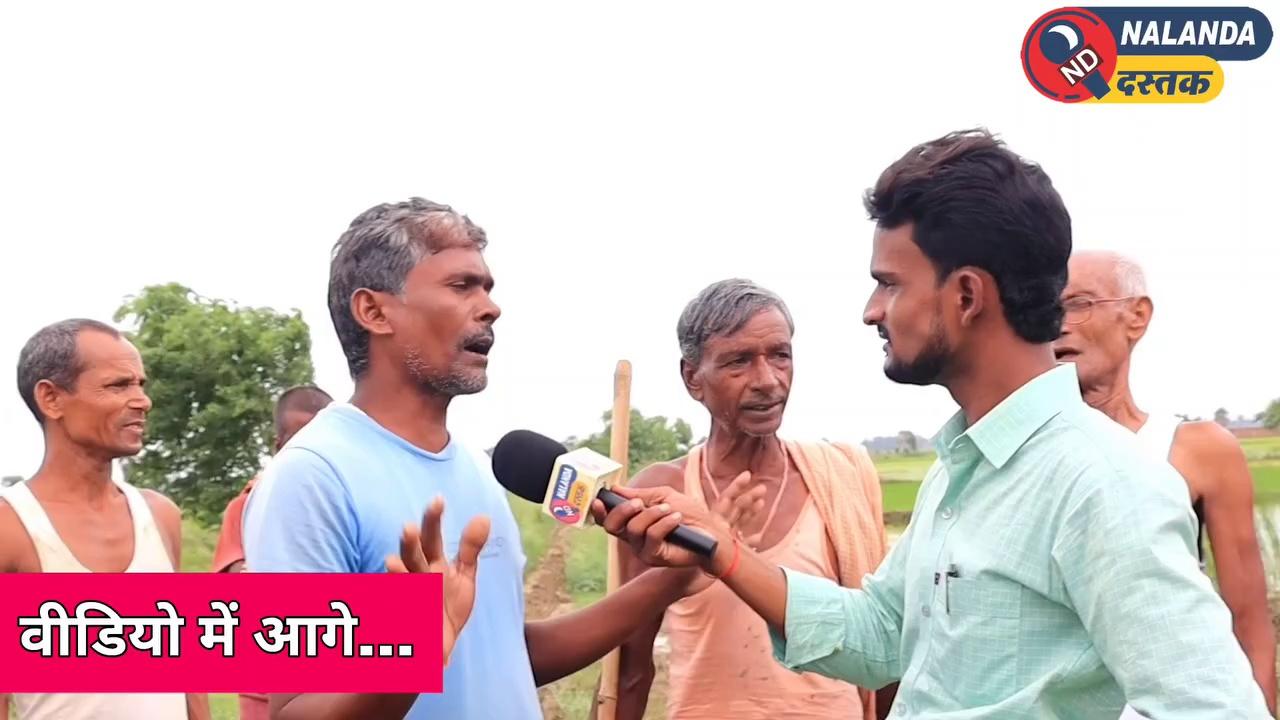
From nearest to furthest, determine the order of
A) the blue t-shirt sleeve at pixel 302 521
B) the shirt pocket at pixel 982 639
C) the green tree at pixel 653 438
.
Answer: the shirt pocket at pixel 982 639 → the blue t-shirt sleeve at pixel 302 521 → the green tree at pixel 653 438

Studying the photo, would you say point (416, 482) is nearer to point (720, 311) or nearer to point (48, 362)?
point (720, 311)

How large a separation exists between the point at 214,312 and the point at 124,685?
18444 mm

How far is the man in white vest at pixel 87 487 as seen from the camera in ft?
16.9

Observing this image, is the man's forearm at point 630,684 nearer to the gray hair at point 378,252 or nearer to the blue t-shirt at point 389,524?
the blue t-shirt at point 389,524

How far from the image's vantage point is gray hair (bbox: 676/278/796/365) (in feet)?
15.8

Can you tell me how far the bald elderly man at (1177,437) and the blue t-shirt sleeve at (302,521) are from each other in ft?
8.81

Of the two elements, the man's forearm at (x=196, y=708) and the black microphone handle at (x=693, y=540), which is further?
the man's forearm at (x=196, y=708)

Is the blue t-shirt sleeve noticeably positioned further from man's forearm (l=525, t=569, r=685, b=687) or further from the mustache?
man's forearm (l=525, t=569, r=685, b=687)

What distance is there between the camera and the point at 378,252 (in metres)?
3.77

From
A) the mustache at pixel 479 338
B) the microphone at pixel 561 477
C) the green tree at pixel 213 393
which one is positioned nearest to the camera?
the microphone at pixel 561 477

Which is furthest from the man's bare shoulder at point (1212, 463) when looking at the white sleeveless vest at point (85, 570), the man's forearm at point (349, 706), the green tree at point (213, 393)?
the green tree at point (213, 393)

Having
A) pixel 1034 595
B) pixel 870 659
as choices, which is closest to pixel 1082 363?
pixel 870 659

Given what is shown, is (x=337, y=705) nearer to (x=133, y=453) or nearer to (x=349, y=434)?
(x=349, y=434)

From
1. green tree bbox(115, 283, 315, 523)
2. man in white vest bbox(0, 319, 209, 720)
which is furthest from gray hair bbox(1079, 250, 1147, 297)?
green tree bbox(115, 283, 315, 523)
